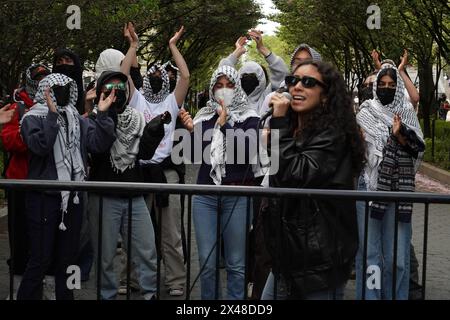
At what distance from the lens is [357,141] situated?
166 inches

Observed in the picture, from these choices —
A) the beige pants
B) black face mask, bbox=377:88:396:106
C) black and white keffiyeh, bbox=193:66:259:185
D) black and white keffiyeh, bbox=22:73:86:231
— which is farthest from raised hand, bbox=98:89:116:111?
black face mask, bbox=377:88:396:106

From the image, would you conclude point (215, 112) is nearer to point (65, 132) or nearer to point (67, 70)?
point (65, 132)

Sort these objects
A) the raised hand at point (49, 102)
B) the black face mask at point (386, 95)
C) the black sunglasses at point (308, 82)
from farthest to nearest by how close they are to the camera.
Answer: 1. the black face mask at point (386, 95)
2. the raised hand at point (49, 102)
3. the black sunglasses at point (308, 82)

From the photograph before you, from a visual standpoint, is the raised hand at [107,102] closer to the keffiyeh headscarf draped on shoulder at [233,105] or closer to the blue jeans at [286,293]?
the keffiyeh headscarf draped on shoulder at [233,105]

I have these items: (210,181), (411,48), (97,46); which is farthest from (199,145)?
(411,48)

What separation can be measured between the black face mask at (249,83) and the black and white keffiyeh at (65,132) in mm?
2033

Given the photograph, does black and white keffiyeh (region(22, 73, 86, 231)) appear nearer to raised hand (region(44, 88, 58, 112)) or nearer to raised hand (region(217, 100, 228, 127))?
raised hand (region(44, 88, 58, 112))

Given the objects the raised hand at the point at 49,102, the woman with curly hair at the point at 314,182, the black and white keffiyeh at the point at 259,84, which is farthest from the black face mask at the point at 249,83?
the woman with curly hair at the point at 314,182

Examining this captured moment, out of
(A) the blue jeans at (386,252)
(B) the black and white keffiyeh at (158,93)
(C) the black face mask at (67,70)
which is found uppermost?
(C) the black face mask at (67,70)

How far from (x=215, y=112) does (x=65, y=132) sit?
1.18m

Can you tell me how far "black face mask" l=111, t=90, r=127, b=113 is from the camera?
237 inches

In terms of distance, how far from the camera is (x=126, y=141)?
6.03m

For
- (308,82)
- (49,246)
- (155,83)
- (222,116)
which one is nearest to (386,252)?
(222,116)

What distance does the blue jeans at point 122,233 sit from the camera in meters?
5.73
